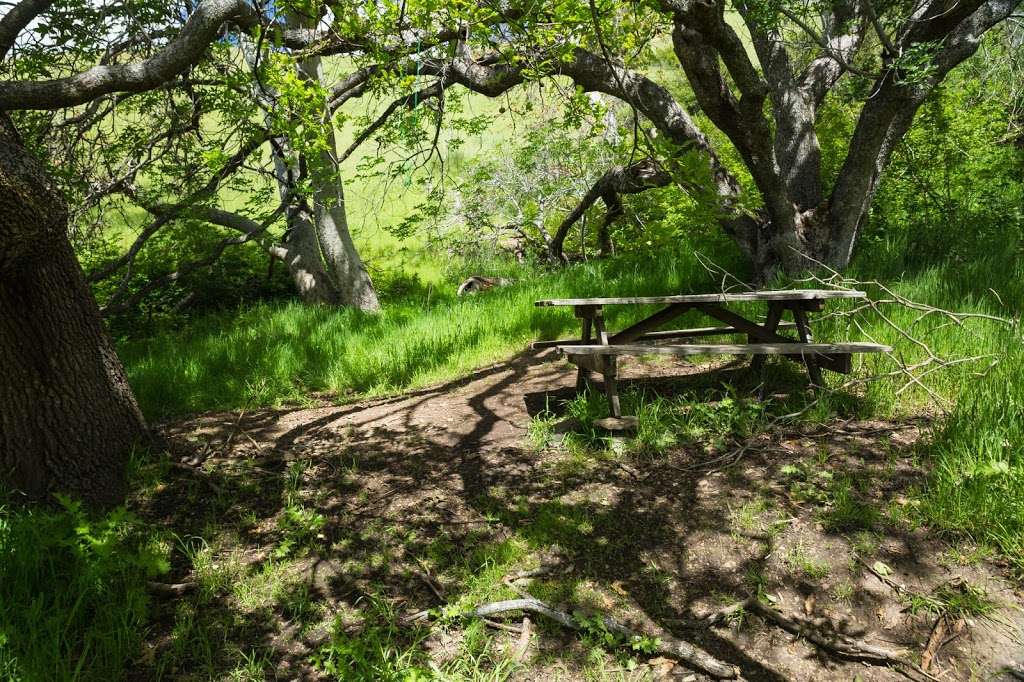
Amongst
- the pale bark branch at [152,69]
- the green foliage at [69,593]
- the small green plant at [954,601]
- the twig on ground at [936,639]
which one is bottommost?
the twig on ground at [936,639]

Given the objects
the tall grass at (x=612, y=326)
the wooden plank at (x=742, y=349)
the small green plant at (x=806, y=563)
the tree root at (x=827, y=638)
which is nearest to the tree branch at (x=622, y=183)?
the tall grass at (x=612, y=326)

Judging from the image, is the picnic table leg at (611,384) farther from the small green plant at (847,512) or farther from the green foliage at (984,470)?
the green foliage at (984,470)

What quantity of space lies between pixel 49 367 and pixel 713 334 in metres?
4.45

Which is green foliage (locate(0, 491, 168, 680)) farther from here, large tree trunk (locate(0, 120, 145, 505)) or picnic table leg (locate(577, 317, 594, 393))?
picnic table leg (locate(577, 317, 594, 393))

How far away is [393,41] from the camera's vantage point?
17.3 ft

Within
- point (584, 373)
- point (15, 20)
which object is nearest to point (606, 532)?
point (584, 373)

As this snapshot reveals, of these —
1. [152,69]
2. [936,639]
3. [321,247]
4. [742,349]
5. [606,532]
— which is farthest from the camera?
[321,247]

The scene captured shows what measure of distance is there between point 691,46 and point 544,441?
132 inches

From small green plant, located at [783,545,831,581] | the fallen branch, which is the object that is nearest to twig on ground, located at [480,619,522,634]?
the fallen branch

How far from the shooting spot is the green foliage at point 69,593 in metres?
2.40

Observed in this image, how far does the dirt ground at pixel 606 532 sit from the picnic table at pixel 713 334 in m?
0.49

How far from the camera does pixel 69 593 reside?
269cm

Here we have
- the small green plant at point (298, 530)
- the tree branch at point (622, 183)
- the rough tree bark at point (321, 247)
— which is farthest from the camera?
the rough tree bark at point (321, 247)

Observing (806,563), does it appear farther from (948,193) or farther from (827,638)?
(948,193)
